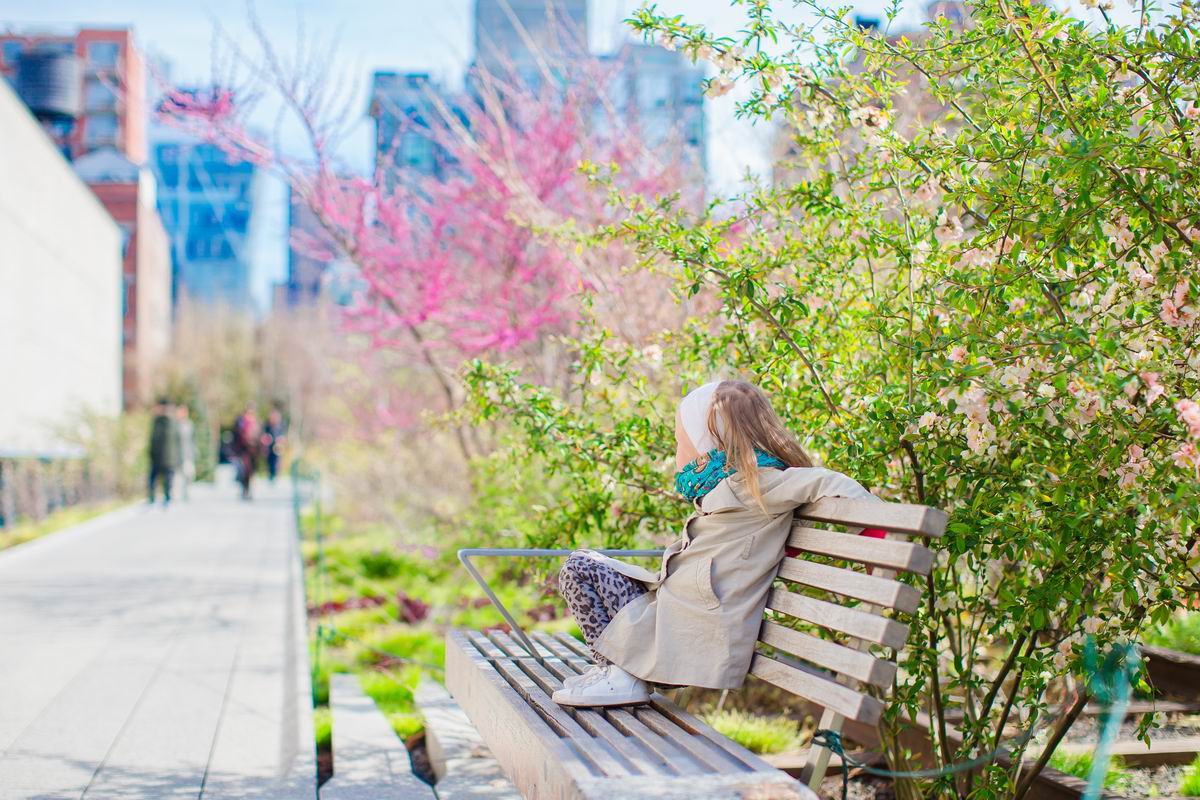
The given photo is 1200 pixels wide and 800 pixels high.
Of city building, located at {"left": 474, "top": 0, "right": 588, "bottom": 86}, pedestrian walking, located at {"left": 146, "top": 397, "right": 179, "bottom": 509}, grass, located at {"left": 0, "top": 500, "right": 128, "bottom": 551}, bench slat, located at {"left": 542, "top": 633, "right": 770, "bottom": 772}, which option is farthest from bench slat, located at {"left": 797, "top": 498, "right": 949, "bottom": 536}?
pedestrian walking, located at {"left": 146, "top": 397, "right": 179, "bottom": 509}

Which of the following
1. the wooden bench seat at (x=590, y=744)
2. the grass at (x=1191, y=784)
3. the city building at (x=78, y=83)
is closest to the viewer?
the wooden bench seat at (x=590, y=744)

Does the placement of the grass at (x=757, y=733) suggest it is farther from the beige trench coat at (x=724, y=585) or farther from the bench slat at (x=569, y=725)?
the beige trench coat at (x=724, y=585)

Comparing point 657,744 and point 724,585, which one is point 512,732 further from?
point 724,585

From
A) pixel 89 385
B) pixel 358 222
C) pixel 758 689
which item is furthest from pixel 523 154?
pixel 89 385

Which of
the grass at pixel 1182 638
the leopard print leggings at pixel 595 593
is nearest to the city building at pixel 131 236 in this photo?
the grass at pixel 1182 638

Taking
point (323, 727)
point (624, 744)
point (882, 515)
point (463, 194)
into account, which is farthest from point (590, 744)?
point (463, 194)

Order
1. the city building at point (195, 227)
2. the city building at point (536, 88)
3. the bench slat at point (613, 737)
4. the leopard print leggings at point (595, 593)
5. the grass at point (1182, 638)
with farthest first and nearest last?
the city building at point (195, 227)
the city building at point (536, 88)
the grass at point (1182, 638)
the leopard print leggings at point (595, 593)
the bench slat at point (613, 737)

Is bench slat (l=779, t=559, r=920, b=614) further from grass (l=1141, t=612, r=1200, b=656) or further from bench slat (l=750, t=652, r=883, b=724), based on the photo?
grass (l=1141, t=612, r=1200, b=656)

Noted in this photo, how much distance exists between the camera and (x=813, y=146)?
11.5ft

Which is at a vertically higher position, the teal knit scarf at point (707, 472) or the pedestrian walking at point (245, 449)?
the teal knit scarf at point (707, 472)

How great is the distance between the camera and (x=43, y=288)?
23.4m

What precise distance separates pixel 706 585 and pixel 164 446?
15641 mm

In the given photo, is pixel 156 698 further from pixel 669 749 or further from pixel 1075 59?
pixel 1075 59

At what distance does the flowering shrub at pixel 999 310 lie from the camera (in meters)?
2.55
